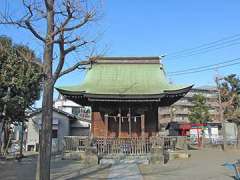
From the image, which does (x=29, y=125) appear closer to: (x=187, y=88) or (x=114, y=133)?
(x=114, y=133)

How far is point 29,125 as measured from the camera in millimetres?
43719

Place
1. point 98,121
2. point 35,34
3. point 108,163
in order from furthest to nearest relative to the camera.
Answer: point 98,121, point 108,163, point 35,34

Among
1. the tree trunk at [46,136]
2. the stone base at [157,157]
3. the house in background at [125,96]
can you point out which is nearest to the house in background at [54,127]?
the house in background at [125,96]

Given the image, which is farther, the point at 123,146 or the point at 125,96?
the point at 123,146

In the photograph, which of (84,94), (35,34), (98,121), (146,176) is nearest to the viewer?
(35,34)

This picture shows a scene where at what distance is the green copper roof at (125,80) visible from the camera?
2247cm

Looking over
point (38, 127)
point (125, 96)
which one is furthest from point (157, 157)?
point (38, 127)

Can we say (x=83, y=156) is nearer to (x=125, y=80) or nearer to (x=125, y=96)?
(x=125, y=96)

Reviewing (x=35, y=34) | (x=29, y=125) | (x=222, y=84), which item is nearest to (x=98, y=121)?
(x=35, y=34)

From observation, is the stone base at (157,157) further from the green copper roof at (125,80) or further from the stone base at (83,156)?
the green copper roof at (125,80)

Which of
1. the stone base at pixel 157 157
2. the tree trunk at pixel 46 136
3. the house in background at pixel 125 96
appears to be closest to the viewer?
the tree trunk at pixel 46 136

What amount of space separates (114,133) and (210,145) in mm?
23938

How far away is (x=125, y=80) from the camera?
2491cm

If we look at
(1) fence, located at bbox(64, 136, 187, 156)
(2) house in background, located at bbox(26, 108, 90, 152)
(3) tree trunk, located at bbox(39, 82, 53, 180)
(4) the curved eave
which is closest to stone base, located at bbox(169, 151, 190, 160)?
(1) fence, located at bbox(64, 136, 187, 156)
